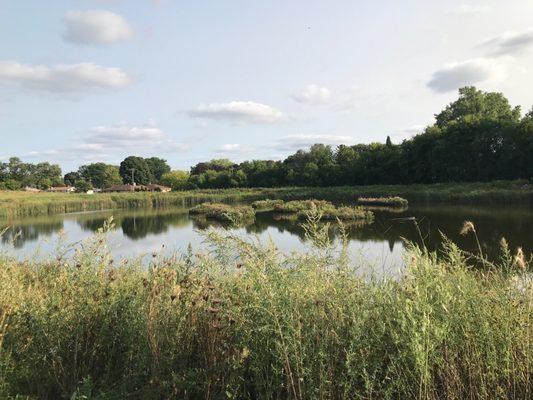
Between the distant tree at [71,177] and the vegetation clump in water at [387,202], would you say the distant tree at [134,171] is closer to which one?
the distant tree at [71,177]

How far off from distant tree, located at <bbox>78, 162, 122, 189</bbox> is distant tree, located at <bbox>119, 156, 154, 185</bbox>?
214 cm

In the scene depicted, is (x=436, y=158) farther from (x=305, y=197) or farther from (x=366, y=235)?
(x=366, y=235)

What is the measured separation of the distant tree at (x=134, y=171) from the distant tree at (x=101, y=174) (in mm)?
2143

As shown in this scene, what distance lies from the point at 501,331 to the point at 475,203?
37661 millimetres

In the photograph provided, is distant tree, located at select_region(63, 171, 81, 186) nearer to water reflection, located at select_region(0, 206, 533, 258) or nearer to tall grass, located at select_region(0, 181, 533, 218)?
tall grass, located at select_region(0, 181, 533, 218)

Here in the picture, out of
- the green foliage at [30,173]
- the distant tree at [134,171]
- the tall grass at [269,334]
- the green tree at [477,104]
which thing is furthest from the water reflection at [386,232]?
the distant tree at [134,171]

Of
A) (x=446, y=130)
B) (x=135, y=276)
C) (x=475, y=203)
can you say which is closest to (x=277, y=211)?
(x=475, y=203)

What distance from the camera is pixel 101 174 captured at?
131375 millimetres

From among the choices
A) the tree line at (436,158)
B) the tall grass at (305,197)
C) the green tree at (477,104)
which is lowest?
A: the tall grass at (305,197)

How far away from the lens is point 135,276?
4.58 metres

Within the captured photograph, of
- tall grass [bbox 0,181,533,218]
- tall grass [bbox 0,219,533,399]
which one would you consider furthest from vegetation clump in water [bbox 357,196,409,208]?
tall grass [bbox 0,219,533,399]

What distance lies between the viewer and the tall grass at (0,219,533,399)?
8.77ft

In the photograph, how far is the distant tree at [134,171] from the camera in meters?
125

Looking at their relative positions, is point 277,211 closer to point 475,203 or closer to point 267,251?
point 475,203
